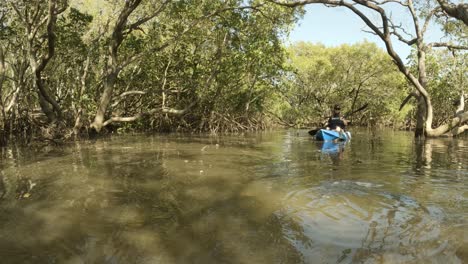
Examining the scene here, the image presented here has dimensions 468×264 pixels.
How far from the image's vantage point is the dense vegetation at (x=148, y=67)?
10852 mm

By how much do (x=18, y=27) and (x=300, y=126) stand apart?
63.5ft

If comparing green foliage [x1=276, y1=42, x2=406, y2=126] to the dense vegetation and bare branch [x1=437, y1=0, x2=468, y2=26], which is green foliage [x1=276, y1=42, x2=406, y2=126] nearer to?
the dense vegetation

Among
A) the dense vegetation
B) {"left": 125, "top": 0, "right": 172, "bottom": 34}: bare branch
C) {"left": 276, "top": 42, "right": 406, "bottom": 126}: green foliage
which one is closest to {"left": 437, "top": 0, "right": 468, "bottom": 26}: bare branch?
the dense vegetation

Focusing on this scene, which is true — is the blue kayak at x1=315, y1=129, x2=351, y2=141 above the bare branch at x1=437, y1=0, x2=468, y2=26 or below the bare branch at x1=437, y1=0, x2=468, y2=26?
below

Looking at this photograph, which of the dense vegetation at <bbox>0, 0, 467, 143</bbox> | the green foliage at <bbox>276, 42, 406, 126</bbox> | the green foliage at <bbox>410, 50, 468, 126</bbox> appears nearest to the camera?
the dense vegetation at <bbox>0, 0, 467, 143</bbox>

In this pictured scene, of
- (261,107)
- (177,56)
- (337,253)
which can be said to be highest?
(177,56)

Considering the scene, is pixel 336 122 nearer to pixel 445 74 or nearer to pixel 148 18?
pixel 148 18

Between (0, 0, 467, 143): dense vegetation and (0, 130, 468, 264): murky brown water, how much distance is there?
4848 millimetres

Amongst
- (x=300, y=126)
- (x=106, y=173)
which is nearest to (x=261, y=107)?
(x=300, y=126)

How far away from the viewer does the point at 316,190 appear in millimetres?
4859

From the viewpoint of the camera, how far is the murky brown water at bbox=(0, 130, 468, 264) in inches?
109

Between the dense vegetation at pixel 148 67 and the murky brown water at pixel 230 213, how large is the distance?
4.85 meters

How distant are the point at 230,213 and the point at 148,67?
13.4 meters

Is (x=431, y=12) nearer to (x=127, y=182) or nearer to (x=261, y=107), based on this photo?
(x=261, y=107)
